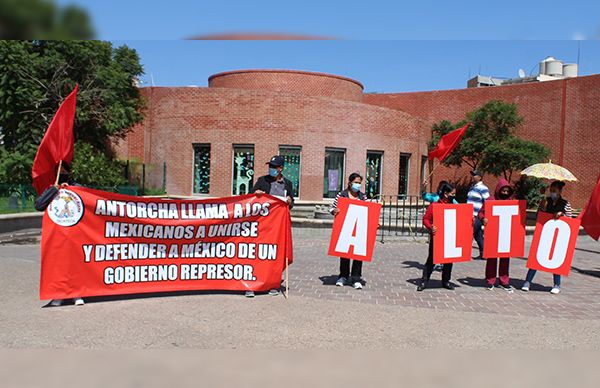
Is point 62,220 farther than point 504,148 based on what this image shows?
No

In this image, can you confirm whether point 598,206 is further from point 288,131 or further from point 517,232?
point 288,131

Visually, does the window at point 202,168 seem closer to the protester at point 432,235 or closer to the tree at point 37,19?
the protester at point 432,235

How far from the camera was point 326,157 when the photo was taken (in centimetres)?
2348

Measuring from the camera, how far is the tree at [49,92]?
20797 mm

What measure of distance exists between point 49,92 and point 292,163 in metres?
11.0

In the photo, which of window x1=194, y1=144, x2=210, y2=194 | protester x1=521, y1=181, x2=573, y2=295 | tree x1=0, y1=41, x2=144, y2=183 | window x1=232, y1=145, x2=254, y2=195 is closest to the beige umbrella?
protester x1=521, y1=181, x2=573, y2=295

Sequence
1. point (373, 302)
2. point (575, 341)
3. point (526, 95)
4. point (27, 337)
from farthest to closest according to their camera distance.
Result: point (526, 95) → point (373, 302) → point (575, 341) → point (27, 337)

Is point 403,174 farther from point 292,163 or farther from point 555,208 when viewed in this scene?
point 555,208

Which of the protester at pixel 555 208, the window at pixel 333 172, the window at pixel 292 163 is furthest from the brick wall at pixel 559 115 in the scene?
the protester at pixel 555 208

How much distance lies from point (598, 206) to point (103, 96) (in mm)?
20442

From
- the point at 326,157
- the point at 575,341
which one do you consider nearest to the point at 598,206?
the point at 575,341

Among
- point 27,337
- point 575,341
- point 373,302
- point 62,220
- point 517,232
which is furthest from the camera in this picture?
point 517,232

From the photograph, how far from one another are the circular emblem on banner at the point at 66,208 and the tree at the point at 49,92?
16.2m

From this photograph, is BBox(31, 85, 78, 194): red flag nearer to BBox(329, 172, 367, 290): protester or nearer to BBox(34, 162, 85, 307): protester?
BBox(34, 162, 85, 307): protester
